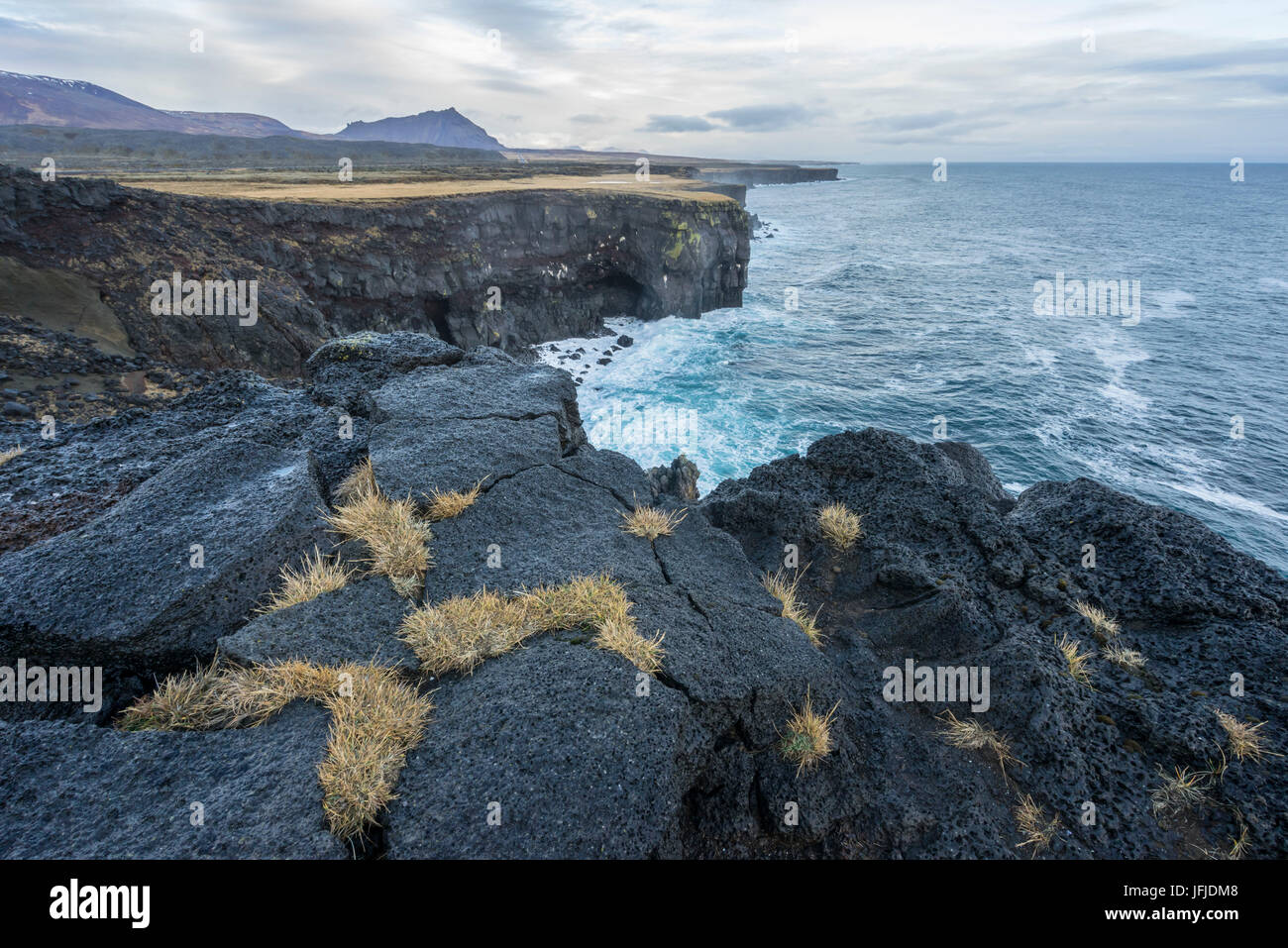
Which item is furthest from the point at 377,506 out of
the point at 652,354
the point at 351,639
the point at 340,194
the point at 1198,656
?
the point at 340,194

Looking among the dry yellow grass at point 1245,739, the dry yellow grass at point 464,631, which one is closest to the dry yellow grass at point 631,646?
the dry yellow grass at point 464,631

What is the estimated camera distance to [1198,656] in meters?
5.48

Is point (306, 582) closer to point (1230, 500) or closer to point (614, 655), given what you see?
point (614, 655)

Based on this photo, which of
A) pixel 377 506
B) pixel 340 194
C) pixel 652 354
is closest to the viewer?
pixel 377 506

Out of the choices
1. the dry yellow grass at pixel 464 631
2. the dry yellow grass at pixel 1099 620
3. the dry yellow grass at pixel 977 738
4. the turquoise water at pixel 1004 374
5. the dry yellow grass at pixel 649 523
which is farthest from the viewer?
the turquoise water at pixel 1004 374

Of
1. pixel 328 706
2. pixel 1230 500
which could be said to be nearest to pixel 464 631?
pixel 328 706

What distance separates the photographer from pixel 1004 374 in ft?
97.6

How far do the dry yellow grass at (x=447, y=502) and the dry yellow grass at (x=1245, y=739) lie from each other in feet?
22.8

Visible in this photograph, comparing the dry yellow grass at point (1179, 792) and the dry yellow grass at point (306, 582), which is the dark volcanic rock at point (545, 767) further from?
the dry yellow grass at point (1179, 792)

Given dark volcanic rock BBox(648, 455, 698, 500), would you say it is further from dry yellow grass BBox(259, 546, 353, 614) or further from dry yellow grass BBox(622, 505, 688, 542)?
dry yellow grass BBox(259, 546, 353, 614)

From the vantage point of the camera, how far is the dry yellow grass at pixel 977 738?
4.51 metres

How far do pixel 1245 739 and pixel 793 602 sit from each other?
11.9ft
